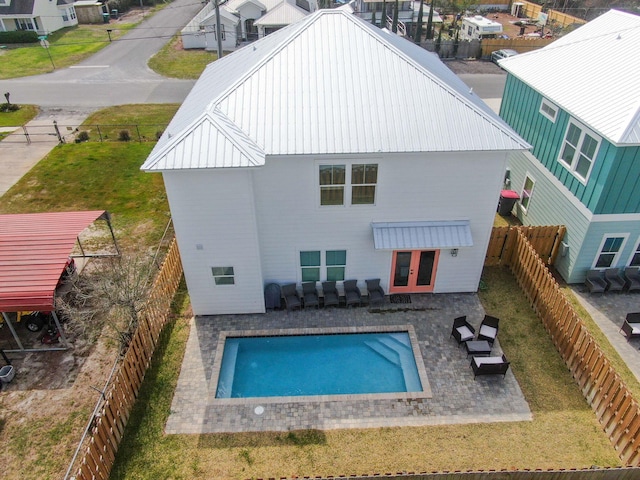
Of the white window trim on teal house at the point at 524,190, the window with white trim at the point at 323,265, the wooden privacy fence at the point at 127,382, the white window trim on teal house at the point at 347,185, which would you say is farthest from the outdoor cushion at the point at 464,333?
the wooden privacy fence at the point at 127,382

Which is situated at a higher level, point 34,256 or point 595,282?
point 34,256

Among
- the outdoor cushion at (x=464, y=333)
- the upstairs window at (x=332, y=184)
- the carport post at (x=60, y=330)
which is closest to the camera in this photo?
the upstairs window at (x=332, y=184)

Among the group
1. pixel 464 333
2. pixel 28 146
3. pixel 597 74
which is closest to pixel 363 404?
pixel 464 333

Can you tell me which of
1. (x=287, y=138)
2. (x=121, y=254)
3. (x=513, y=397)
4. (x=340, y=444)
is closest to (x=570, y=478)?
(x=513, y=397)

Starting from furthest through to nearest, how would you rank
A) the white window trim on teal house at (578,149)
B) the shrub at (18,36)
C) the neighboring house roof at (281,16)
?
1. the shrub at (18,36)
2. the neighboring house roof at (281,16)
3. the white window trim on teal house at (578,149)

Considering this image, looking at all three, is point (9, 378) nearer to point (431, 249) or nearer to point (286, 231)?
point (286, 231)

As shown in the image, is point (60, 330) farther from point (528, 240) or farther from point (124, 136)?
point (124, 136)

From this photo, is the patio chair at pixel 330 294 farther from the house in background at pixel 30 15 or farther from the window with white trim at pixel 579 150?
the house in background at pixel 30 15

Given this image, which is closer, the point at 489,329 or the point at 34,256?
the point at 34,256
